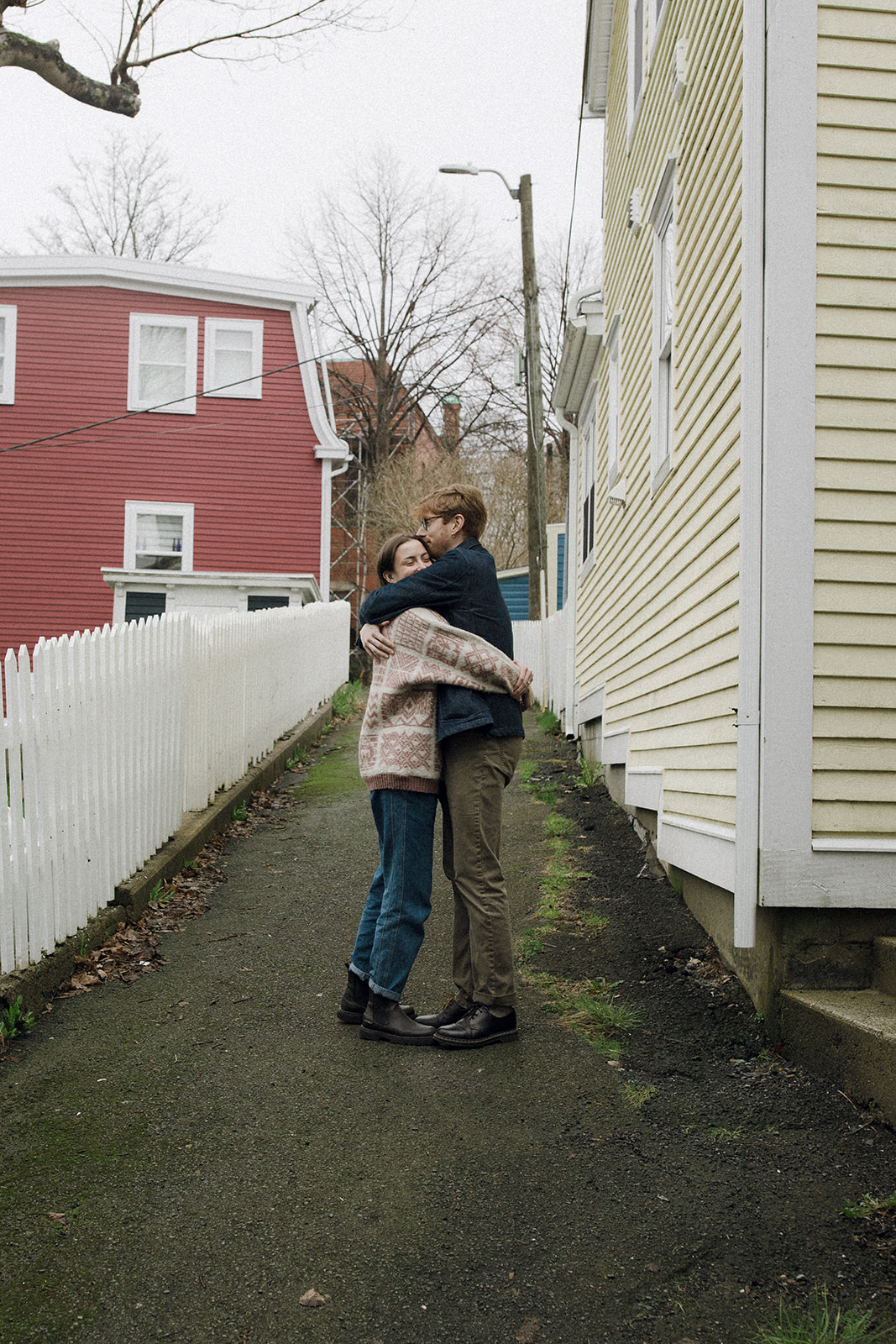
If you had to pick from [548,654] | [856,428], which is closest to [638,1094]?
[856,428]

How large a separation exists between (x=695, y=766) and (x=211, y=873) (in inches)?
117

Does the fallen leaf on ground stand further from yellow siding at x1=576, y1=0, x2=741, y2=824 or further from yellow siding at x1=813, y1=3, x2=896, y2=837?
yellow siding at x1=576, y1=0, x2=741, y2=824

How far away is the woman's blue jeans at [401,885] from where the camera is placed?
12.8 feet

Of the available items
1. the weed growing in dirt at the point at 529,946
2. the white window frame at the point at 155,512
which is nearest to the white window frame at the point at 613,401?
the weed growing in dirt at the point at 529,946

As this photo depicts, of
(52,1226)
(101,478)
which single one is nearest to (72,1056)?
(52,1226)

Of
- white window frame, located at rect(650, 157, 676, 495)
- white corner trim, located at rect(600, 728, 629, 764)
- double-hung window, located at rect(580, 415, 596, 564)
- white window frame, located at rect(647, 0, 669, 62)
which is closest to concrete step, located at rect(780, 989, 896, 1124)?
white window frame, located at rect(650, 157, 676, 495)

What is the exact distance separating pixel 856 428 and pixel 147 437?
16.3 metres

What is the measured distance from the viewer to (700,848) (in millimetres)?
4742

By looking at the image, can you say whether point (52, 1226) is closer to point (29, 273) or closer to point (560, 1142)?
point (560, 1142)

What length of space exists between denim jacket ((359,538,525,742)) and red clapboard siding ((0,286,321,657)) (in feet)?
49.4

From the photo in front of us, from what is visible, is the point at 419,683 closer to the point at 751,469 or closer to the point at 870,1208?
the point at 751,469

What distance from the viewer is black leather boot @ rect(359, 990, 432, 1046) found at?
3936mm

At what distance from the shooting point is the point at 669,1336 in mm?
2320

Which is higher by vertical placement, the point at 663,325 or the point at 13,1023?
the point at 663,325
